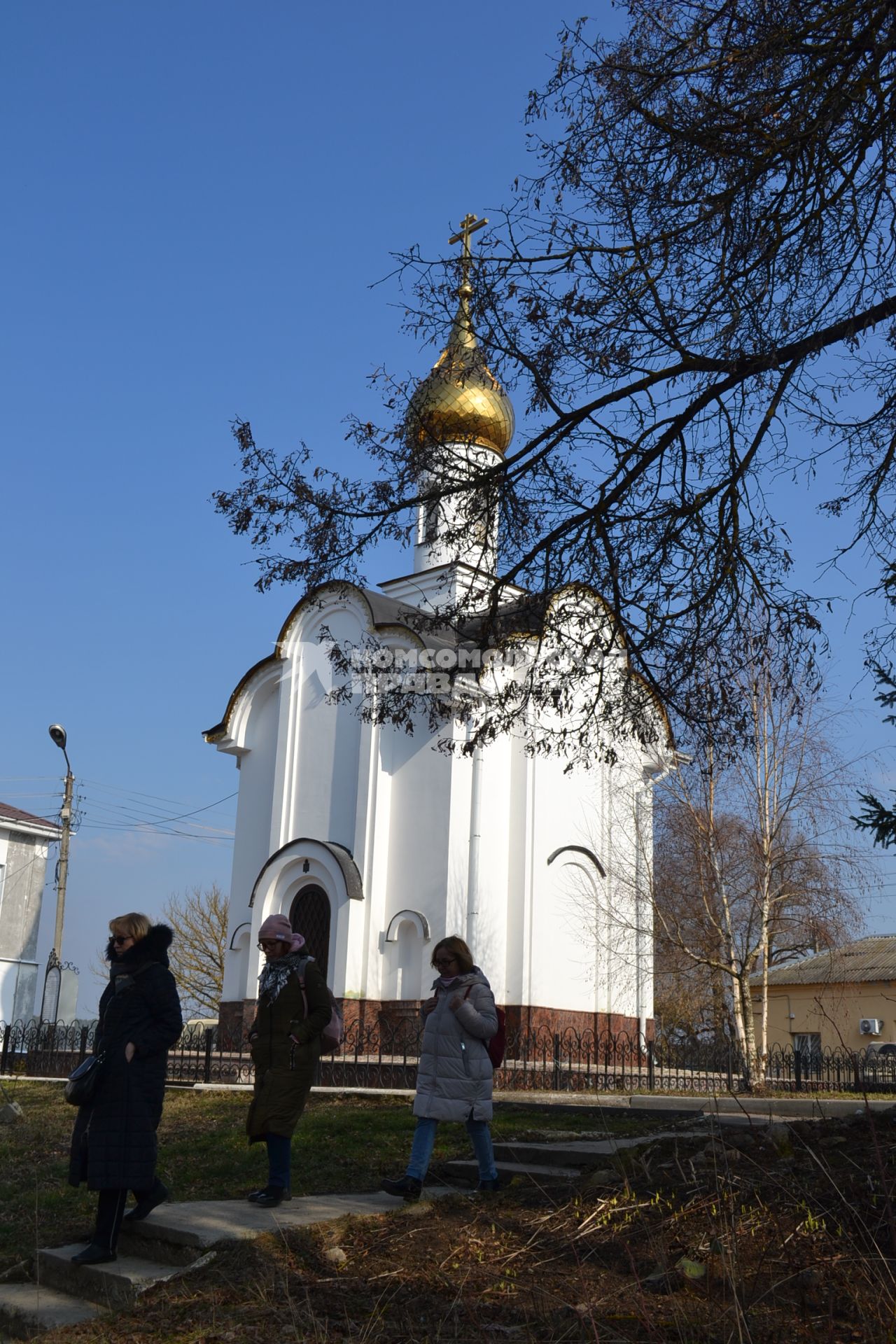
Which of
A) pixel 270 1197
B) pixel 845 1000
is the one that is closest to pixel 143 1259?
pixel 270 1197

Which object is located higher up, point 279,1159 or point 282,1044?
point 282,1044

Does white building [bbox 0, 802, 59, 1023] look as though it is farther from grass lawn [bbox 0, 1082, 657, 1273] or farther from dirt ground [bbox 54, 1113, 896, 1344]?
dirt ground [bbox 54, 1113, 896, 1344]

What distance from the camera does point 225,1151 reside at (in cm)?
822

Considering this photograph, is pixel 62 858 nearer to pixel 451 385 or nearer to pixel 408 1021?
pixel 408 1021

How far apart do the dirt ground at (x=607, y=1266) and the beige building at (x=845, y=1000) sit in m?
24.6

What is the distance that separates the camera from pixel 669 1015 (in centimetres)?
3381

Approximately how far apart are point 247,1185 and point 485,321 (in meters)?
5.34

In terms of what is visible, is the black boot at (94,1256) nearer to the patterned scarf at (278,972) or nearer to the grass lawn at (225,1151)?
the grass lawn at (225,1151)

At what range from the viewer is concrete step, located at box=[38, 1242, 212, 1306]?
4621 mm

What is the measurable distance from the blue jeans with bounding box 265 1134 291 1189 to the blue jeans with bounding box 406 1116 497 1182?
0.60 metres

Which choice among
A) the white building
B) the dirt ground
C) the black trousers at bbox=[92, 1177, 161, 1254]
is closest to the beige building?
the white building

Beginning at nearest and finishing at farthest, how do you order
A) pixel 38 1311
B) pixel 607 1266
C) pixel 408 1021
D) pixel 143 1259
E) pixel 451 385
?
pixel 607 1266 < pixel 38 1311 < pixel 143 1259 < pixel 451 385 < pixel 408 1021

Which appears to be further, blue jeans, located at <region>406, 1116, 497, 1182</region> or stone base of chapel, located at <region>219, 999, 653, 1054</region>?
stone base of chapel, located at <region>219, 999, 653, 1054</region>

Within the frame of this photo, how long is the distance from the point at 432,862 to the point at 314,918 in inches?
89.2
